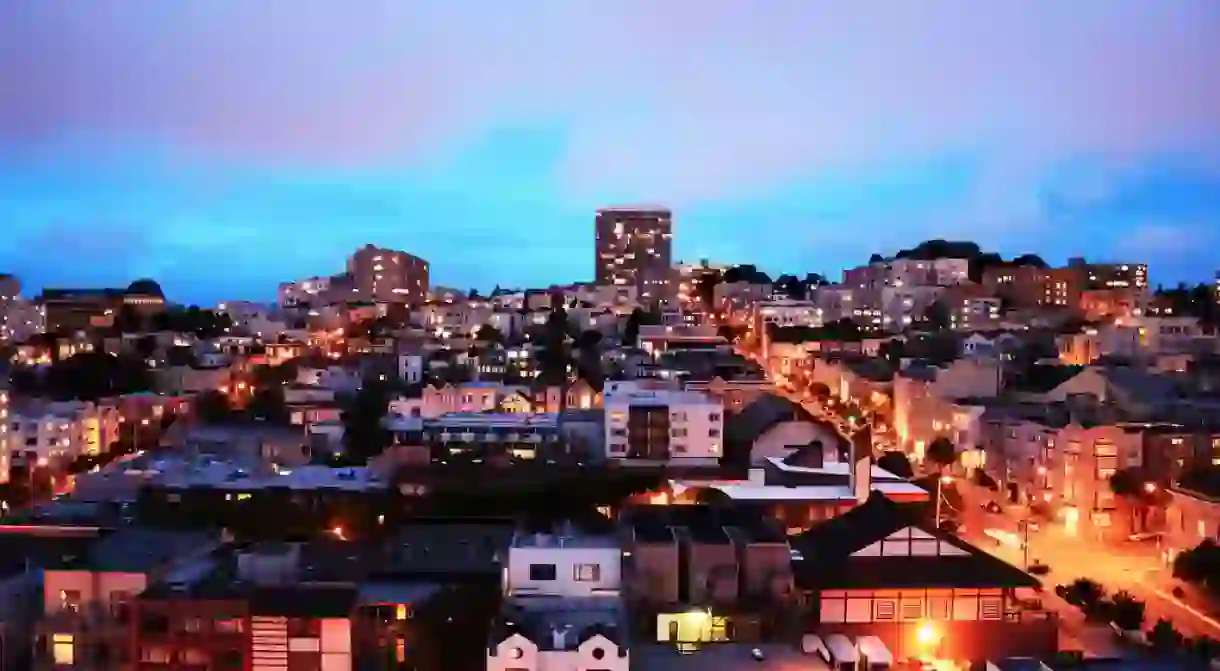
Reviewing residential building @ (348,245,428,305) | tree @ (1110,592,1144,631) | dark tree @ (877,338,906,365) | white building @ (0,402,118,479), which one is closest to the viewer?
tree @ (1110,592,1144,631)

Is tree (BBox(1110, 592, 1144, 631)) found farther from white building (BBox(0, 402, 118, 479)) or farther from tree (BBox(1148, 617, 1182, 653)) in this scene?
white building (BBox(0, 402, 118, 479))

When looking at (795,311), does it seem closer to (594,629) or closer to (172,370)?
(172,370)

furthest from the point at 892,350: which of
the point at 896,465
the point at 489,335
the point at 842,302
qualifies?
the point at 489,335

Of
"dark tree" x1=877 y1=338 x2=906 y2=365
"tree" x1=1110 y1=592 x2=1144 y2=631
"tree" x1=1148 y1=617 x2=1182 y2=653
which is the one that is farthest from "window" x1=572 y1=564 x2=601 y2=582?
"dark tree" x1=877 y1=338 x2=906 y2=365

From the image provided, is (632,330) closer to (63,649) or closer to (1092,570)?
(1092,570)

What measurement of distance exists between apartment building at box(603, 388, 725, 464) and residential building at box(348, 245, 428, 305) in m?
35.4

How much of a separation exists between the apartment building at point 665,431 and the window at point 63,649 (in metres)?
8.72

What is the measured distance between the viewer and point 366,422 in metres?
17.8

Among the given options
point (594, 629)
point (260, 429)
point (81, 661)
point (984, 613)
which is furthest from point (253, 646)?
point (260, 429)

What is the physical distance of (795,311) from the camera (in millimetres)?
32250

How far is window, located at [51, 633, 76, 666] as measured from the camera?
7.38 metres

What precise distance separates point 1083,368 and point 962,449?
10.2 feet

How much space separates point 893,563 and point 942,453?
7169 millimetres

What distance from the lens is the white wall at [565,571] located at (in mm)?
7625
